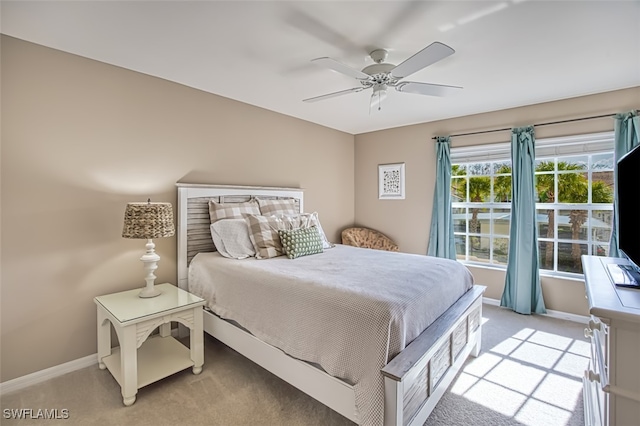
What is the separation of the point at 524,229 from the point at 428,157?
1.53 metres

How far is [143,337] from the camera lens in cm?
198

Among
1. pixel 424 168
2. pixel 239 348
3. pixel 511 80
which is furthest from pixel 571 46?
pixel 239 348

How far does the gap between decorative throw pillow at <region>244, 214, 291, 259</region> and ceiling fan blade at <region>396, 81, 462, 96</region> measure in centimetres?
166

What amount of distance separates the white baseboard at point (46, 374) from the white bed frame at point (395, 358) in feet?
2.81

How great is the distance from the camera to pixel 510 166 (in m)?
3.79

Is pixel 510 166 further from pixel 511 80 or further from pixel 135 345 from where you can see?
pixel 135 345

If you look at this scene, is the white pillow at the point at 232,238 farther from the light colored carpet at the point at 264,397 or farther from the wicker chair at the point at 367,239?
the wicker chair at the point at 367,239

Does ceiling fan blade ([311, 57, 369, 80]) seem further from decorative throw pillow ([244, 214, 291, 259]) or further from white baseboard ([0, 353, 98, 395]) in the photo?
white baseboard ([0, 353, 98, 395])

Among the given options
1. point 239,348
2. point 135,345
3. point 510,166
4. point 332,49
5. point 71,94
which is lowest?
point 239,348

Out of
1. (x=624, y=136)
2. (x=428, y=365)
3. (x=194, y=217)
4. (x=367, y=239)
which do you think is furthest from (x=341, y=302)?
(x=624, y=136)

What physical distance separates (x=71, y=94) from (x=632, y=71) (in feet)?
15.4

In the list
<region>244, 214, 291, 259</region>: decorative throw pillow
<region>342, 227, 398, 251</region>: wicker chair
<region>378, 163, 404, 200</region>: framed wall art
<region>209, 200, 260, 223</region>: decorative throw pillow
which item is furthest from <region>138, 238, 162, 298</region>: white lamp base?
<region>378, 163, 404, 200</region>: framed wall art

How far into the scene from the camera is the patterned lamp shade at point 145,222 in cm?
218

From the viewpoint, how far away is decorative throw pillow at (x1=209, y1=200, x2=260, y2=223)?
2957 mm
